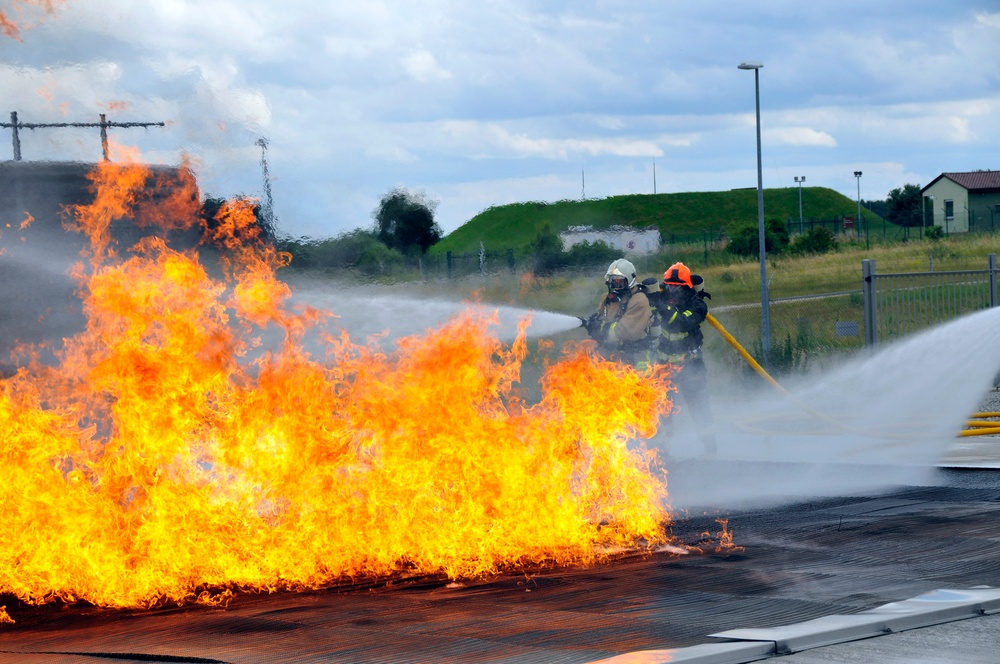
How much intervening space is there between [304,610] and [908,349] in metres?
11.1

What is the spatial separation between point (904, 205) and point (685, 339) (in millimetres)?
81704

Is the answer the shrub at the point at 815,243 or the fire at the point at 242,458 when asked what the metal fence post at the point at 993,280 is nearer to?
the fire at the point at 242,458

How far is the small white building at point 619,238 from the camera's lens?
18.1 meters

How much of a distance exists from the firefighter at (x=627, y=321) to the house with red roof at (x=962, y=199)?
231ft

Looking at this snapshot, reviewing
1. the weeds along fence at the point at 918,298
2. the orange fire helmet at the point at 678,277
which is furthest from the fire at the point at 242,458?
the weeds along fence at the point at 918,298

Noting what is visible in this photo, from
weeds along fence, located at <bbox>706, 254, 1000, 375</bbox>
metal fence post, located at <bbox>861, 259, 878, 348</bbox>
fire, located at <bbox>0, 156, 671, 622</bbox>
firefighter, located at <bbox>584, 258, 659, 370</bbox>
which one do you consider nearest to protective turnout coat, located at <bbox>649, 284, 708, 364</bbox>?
firefighter, located at <bbox>584, 258, 659, 370</bbox>

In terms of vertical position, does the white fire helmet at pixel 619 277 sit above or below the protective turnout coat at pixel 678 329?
above

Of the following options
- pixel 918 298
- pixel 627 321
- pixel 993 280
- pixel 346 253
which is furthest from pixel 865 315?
pixel 346 253

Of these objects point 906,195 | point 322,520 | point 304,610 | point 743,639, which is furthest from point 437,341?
point 906,195

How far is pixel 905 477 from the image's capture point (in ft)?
35.9

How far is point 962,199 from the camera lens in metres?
85.2

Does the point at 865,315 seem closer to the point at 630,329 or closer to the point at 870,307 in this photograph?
the point at 870,307

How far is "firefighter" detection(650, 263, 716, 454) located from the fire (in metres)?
3.72

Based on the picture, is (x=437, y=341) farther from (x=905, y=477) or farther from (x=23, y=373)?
(x=905, y=477)
